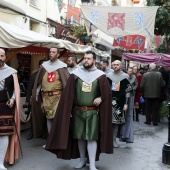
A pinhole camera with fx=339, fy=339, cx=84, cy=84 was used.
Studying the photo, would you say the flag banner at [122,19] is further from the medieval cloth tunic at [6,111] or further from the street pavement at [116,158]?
the medieval cloth tunic at [6,111]

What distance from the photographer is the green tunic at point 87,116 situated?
5.08 m

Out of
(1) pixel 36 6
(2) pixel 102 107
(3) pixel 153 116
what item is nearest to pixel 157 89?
(3) pixel 153 116

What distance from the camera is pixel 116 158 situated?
6.21 metres

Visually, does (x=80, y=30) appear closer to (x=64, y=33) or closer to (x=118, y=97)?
(x=64, y=33)

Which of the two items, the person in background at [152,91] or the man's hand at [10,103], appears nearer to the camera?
the man's hand at [10,103]

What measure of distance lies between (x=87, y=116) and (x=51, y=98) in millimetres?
1512

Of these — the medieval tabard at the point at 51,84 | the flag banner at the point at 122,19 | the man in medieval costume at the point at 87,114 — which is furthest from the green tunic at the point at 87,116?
the flag banner at the point at 122,19

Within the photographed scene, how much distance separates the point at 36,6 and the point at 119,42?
4143 mm

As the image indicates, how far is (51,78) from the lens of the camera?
6.41 meters

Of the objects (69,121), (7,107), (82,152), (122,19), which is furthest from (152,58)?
(7,107)

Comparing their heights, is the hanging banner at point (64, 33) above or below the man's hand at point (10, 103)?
above

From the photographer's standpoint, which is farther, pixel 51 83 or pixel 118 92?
pixel 118 92

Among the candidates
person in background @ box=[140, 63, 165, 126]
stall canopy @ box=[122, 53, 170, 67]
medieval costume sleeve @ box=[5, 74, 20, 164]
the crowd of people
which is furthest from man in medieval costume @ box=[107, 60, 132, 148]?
stall canopy @ box=[122, 53, 170, 67]

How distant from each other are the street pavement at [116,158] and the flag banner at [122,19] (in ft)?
10.9
